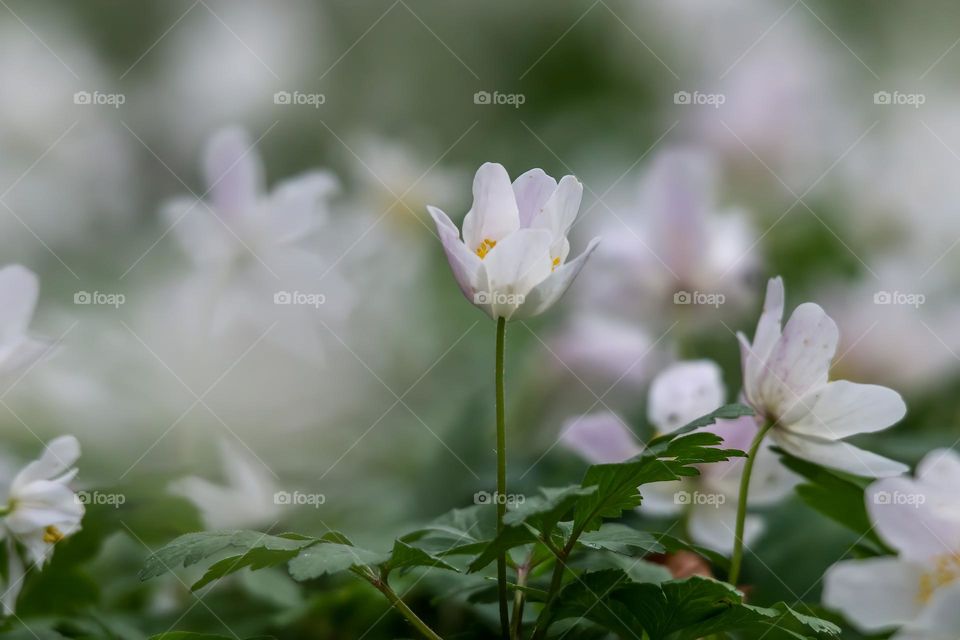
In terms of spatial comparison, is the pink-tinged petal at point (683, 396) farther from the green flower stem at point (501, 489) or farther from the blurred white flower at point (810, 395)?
the green flower stem at point (501, 489)

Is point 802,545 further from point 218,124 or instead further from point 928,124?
point 218,124

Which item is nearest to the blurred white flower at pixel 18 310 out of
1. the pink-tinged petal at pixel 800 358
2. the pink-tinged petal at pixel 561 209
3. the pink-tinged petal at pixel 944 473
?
the pink-tinged petal at pixel 561 209

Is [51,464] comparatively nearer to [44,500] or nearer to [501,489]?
[44,500]

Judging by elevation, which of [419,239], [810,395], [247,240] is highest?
[419,239]

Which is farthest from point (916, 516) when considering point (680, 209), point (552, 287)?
point (680, 209)

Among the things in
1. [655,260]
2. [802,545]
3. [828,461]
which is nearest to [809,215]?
[655,260]

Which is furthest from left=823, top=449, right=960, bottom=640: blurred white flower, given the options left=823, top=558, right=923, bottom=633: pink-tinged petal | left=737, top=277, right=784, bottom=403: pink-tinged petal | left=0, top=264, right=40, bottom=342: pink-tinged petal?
left=0, top=264, right=40, bottom=342: pink-tinged petal

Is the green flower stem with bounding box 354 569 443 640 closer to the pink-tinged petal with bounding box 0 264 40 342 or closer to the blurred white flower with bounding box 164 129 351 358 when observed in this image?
the pink-tinged petal with bounding box 0 264 40 342
